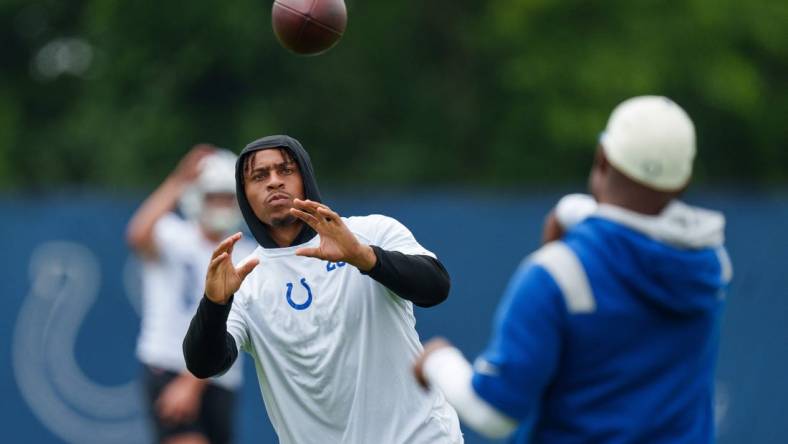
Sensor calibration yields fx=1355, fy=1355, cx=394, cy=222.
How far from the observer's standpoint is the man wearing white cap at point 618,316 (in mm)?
3842

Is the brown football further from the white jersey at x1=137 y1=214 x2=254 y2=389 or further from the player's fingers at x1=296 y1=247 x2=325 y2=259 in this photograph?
the white jersey at x1=137 y1=214 x2=254 y2=389

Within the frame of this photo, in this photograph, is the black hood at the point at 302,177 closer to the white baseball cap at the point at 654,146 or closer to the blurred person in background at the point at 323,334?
the blurred person in background at the point at 323,334

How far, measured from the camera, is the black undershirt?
492 centimetres

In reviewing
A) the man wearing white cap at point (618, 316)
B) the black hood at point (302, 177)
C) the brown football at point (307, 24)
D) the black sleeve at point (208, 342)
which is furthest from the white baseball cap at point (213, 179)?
the man wearing white cap at point (618, 316)

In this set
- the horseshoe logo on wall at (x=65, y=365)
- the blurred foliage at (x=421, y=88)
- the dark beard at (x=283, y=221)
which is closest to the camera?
the dark beard at (x=283, y=221)

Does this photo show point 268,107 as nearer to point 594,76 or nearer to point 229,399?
point 594,76

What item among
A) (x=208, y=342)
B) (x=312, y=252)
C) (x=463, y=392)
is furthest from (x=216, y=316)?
(x=463, y=392)

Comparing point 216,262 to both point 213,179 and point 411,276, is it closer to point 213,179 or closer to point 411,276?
point 411,276

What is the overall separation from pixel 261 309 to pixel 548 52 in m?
15.7

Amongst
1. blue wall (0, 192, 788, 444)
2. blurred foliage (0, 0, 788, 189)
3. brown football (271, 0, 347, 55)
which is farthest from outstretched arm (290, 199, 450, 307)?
blurred foliage (0, 0, 788, 189)

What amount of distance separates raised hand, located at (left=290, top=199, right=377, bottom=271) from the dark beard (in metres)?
0.58

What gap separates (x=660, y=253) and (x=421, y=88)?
18.4 m

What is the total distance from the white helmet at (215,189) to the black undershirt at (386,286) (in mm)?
4299

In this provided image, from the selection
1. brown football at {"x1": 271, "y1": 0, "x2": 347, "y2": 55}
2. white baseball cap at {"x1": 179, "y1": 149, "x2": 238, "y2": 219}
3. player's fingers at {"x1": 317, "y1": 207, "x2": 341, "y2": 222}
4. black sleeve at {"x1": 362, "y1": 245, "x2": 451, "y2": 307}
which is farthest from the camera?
white baseball cap at {"x1": 179, "y1": 149, "x2": 238, "y2": 219}
